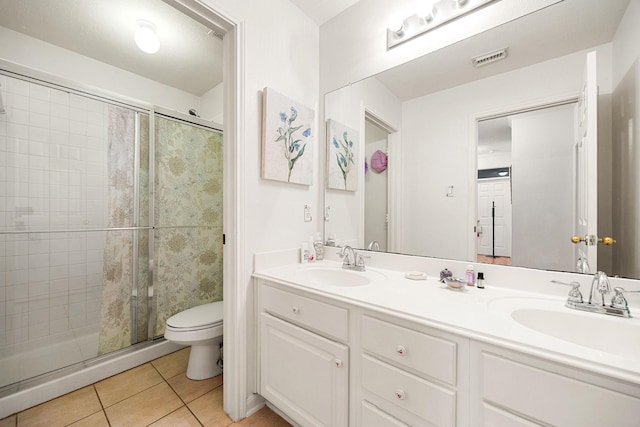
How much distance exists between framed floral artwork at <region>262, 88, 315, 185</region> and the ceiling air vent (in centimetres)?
98

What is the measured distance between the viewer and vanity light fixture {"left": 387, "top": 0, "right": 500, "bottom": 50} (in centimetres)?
129

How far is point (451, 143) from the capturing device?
1.38 metres

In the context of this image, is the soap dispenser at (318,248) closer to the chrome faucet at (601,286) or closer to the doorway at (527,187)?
the doorway at (527,187)

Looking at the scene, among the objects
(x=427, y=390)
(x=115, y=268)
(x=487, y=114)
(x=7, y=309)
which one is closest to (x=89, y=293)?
(x=115, y=268)

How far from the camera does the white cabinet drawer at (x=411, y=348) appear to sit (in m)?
0.78

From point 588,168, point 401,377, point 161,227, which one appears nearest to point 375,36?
point 588,168

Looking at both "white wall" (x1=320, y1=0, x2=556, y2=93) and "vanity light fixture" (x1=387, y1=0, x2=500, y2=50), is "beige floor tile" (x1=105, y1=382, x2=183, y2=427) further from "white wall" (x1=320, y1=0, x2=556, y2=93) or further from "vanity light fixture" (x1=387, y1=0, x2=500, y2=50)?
"vanity light fixture" (x1=387, y1=0, x2=500, y2=50)

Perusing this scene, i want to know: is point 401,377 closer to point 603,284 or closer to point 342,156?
point 603,284

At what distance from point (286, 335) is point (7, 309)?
1.89m

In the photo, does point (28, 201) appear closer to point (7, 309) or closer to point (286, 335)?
point (7, 309)

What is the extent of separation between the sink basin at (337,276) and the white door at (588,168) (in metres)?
0.85

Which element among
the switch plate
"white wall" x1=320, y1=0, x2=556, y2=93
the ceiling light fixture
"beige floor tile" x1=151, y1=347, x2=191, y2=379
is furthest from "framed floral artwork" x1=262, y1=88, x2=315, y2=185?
"beige floor tile" x1=151, y1=347, x2=191, y2=379

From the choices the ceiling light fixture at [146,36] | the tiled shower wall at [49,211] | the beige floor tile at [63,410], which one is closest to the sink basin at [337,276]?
the beige floor tile at [63,410]

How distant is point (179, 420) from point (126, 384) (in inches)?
24.3
